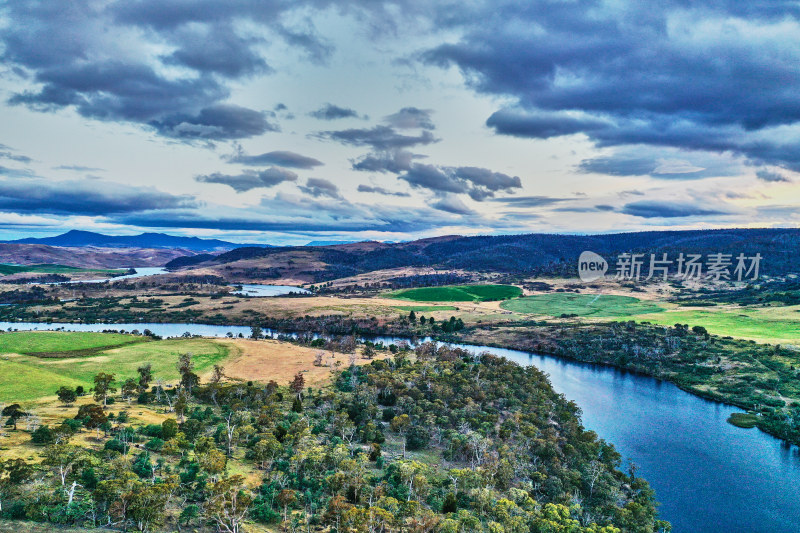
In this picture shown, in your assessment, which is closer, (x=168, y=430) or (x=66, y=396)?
(x=168, y=430)

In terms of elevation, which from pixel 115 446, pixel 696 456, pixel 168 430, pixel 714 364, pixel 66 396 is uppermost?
pixel 115 446

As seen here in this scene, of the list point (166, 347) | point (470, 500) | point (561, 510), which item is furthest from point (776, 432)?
point (166, 347)

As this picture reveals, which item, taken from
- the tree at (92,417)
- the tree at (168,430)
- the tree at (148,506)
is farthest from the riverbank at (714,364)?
the tree at (92,417)

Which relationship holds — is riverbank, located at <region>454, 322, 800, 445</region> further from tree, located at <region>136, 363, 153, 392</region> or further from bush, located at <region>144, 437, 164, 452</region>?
tree, located at <region>136, 363, 153, 392</region>

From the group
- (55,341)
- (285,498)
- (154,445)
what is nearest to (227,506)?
(285,498)

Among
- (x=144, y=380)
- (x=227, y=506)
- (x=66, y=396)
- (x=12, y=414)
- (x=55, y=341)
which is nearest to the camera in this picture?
(x=227, y=506)

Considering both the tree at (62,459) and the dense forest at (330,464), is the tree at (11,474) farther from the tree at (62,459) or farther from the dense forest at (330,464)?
the tree at (62,459)

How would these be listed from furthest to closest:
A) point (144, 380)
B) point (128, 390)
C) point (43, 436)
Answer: point (144, 380) → point (128, 390) → point (43, 436)

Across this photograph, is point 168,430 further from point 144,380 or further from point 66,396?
point 144,380
